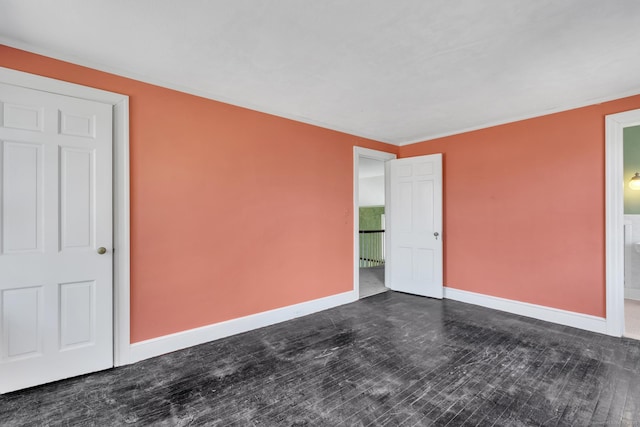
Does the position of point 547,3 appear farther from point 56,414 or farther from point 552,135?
point 56,414

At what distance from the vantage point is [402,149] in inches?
197

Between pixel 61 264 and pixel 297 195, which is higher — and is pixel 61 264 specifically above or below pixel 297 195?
below

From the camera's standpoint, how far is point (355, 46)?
6.99 feet

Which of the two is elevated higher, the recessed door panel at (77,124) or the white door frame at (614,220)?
the recessed door panel at (77,124)

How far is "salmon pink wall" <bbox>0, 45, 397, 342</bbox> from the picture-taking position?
2.58m

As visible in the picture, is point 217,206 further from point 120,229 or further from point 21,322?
point 21,322

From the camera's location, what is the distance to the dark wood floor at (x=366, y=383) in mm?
1850

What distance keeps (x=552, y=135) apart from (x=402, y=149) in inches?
80.8

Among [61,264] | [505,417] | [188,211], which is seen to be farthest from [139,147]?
[505,417]

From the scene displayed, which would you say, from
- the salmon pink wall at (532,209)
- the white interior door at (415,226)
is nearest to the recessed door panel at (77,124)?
the white interior door at (415,226)

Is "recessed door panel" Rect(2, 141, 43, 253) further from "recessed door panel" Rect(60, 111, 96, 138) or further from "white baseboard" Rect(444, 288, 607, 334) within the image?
"white baseboard" Rect(444, 288, 607, 334)

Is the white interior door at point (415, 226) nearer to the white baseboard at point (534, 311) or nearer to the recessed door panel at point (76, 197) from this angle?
the white baseboard at point (534, 311)

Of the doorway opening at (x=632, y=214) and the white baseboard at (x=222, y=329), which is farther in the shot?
the doorway opening at (x=632, y=214)

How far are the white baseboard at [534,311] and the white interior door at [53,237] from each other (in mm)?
4202
